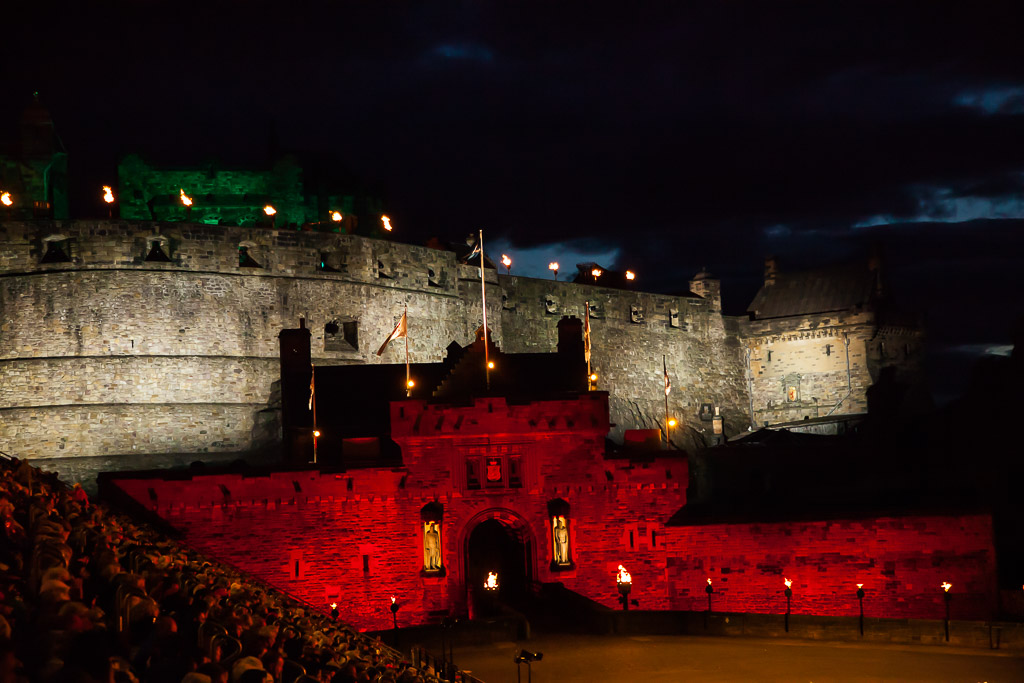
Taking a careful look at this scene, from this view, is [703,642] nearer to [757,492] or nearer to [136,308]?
[757,492]

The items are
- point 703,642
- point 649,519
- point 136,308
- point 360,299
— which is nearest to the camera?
point 703,642

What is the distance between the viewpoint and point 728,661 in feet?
65.0

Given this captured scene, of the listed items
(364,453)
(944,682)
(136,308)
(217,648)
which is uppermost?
(136,308)

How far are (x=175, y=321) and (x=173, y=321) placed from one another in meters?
0.06

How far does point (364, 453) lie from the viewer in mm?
26953

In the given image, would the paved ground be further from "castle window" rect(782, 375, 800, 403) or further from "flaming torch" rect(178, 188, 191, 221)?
"castle window" rect(782, 375, 800, 403)

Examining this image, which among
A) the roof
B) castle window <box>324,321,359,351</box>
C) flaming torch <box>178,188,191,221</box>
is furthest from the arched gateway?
the roof

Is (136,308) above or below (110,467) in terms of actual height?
above

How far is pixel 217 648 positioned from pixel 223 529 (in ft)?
A: 51.0

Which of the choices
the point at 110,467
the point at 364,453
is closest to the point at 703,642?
the point at 364,453

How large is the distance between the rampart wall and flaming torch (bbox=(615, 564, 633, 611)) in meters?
14.4

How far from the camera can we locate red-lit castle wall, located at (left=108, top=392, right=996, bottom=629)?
25500mm

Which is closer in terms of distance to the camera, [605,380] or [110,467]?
[110,467]

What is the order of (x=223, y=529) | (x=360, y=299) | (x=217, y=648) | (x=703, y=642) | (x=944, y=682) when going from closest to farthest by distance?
(x=217, y=648) < (x=944, y=682) < (x=703, y=642) < (x=223, y=529) < (x=360, y=299)
